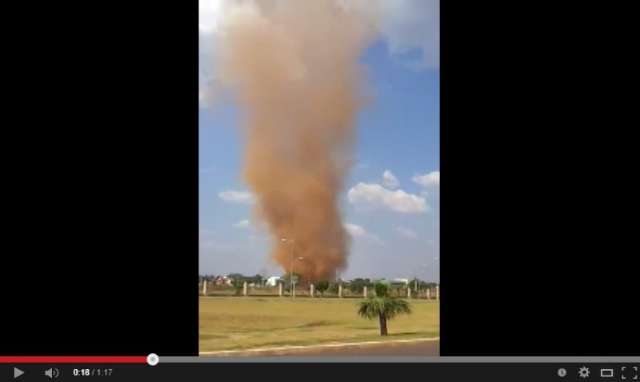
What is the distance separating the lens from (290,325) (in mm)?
15477

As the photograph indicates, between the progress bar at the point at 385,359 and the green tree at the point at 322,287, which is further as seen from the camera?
the green tree at the point at 322,287

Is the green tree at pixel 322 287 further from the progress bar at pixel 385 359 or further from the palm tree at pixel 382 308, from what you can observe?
the progress bar at pixel 385 359

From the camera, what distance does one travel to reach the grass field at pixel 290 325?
11.6m

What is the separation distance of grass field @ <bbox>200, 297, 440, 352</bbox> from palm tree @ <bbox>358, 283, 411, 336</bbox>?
30 centimetres

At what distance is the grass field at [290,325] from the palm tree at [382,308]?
30 cm

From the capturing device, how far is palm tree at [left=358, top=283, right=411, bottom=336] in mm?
12336
